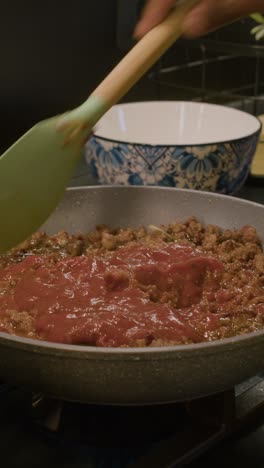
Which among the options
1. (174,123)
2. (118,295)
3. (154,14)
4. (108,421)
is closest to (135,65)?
(154,14)

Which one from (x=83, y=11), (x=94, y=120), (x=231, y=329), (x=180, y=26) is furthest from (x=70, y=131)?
(x=83, y=11)

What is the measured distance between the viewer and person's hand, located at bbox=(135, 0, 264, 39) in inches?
31.2

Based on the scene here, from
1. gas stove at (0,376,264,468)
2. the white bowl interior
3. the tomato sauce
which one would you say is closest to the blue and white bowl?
the white bowl interior

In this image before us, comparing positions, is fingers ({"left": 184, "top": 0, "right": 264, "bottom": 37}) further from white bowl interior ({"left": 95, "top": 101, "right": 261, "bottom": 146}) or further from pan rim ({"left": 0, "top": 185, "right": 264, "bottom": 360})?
white bowl interior ({"left": 95, "top": 101, "right": 261, "bottom": 146})

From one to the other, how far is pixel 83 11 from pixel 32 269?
797 mm

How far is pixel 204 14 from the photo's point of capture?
817 millimetres

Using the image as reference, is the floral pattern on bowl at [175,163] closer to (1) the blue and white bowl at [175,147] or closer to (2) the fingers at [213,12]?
(1) the blue and white bowl at [175,147]

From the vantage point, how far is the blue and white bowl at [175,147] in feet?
3.77

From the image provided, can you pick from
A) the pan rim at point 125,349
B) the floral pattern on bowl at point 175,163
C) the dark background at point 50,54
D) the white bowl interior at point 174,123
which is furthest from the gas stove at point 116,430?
the dark background at point 50,54

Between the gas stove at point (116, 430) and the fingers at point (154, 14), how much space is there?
392 millimetres

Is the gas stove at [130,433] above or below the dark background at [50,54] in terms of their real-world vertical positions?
below

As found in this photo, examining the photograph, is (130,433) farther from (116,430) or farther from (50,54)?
(50,54)

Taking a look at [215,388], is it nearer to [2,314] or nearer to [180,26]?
[2,314]

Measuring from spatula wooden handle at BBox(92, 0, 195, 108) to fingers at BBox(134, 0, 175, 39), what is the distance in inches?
0.6
